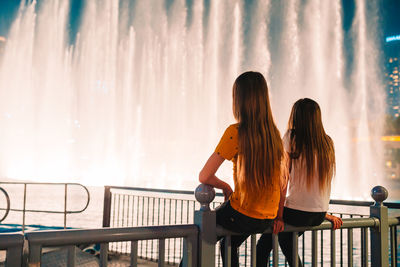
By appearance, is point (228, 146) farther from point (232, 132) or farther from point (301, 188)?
point (301, 188)

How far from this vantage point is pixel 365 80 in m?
22.2

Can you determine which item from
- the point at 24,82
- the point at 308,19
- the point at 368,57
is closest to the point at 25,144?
the point at 24,82

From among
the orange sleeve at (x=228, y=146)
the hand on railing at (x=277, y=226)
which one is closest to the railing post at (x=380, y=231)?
the hand on railing at (x=277, y=226)

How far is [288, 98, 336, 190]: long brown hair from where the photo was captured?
275 cm

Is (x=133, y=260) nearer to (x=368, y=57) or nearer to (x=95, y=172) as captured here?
(x=368, y=57)

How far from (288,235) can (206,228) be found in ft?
2.62

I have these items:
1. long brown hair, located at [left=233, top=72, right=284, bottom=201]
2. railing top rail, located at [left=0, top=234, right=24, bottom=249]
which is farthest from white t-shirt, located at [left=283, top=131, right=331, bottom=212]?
railing top rail, located at [left=0, top=234, right=24, bottom=249]

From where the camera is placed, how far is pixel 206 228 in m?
2.26

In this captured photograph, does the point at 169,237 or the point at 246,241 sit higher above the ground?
the point at 169,237

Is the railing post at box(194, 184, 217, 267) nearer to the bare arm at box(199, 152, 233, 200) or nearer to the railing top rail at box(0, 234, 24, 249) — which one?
the bare arm at box(199, 152, 233, 200)

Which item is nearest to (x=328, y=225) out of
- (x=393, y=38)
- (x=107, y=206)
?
(x=107, y=206)

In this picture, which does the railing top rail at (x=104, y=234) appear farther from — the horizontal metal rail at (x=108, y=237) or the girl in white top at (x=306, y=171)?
the girl in white top at (x=306, y=171)

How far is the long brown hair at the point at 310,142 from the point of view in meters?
2.75

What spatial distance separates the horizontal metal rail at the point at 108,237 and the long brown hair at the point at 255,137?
430 mm
